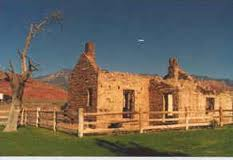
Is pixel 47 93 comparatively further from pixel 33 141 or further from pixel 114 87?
pixel 33 141

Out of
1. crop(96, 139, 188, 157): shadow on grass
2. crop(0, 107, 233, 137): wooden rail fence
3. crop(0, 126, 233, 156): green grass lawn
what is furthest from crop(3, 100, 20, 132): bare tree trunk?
crop(96, 139, 188, 157): shadow on grass

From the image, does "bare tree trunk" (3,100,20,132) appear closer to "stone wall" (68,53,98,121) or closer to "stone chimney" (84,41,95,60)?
"stone wall" (68,53,98,121)

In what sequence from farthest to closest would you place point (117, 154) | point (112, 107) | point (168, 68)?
point (168, 68)
point (112, 107)
point (117, 154)

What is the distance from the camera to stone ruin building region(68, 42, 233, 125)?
1950cm

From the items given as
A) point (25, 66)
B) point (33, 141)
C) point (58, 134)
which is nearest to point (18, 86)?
point (25, 66)

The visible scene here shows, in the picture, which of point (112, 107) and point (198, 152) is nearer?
point (198, 152)

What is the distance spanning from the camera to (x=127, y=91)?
67.7ft

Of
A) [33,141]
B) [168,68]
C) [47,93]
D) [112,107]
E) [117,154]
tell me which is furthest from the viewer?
[47,93]

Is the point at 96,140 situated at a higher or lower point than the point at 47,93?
lower

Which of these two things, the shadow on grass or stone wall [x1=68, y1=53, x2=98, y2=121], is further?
stone wall [x1=68, y1=53, x2=98, y2=121]

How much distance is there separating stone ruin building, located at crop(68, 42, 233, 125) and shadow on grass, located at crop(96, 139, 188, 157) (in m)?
3.84

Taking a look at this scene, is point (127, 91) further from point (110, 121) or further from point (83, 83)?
point (110, 121)

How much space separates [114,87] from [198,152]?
21.9ft

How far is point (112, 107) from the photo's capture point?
19.6 meters
